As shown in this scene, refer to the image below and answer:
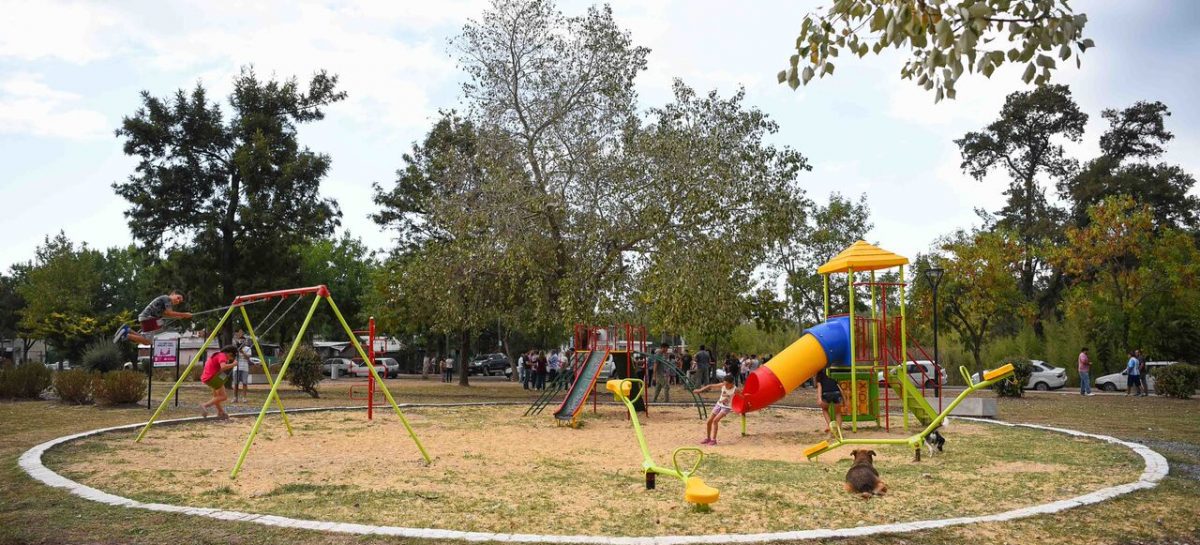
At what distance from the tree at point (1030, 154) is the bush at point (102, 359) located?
133 feet

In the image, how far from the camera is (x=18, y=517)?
6.59 metres

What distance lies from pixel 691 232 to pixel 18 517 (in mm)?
18321

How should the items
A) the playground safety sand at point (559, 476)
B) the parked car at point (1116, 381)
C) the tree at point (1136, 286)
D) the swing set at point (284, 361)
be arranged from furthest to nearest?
the tree at point (1136, 286)
the parked car at point (1116, 381)
the swing set at point (284, 361)
the playground safety sand at point (559, 476)

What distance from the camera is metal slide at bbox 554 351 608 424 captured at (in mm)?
16266

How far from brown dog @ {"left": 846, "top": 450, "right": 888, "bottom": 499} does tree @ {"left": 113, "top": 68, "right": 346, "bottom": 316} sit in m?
26.7

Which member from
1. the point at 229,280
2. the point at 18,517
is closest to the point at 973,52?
the point at 18,517

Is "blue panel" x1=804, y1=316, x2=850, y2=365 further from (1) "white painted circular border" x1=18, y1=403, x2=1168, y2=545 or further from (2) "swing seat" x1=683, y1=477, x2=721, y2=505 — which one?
(2) "swing seat" x1=683, y1=477, x2=721, y2=505

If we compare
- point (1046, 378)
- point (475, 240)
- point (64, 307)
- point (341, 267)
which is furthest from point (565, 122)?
point (64, 307)

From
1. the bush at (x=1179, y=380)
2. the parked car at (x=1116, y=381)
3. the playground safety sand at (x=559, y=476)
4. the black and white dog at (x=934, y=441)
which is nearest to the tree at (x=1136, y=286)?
the parked car at (x=1116, y=381)

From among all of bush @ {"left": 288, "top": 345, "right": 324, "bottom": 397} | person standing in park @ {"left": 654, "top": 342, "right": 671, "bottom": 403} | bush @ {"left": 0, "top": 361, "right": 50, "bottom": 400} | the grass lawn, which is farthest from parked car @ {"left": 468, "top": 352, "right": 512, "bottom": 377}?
the grass lawn

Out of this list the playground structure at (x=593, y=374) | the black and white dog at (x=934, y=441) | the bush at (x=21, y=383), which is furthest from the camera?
the bush at (x=21, y=383)

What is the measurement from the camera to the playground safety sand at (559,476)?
6.90 m

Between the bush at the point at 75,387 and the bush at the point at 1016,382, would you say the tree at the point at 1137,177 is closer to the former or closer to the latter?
the bush at the point at 1016,382

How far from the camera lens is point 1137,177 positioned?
41812mm
